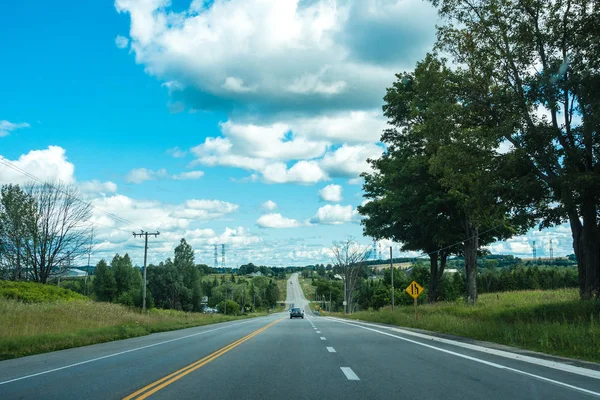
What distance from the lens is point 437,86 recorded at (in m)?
26.5

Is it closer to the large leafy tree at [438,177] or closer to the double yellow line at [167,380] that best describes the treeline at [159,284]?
the large leafy tree at [438,177]

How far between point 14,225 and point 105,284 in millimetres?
65782

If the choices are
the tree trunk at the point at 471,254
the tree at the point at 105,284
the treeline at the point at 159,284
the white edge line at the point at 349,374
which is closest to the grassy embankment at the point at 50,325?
the white edge line at the point at 349,374

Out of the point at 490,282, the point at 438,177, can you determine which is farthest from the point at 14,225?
the point at 490,282

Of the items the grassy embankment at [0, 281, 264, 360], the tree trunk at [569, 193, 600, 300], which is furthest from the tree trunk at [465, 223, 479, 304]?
the grassy embankment at [0, 281, 264, 360]

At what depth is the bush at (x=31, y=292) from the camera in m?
39.9

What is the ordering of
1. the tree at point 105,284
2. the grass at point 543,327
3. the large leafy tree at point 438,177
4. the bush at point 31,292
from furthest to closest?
the tree at point 105,284
the bush at point 31,292
the large leafy tree at point 438,177
the grass at point 543,327

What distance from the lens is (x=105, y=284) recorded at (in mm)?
118438

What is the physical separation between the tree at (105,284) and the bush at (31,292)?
2976 inches

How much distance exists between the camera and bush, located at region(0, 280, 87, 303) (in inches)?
1570

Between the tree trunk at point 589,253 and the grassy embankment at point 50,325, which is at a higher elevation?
the tree trunk at point 589,253

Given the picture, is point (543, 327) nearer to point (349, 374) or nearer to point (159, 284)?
point (349, 374)

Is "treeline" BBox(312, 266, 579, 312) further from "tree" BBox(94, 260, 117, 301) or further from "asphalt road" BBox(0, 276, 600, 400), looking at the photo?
"asphalt road" BBox(0, 276, 600, 400)

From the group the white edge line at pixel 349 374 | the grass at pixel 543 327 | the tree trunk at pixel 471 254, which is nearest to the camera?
the white edge line at pixel 349 374
